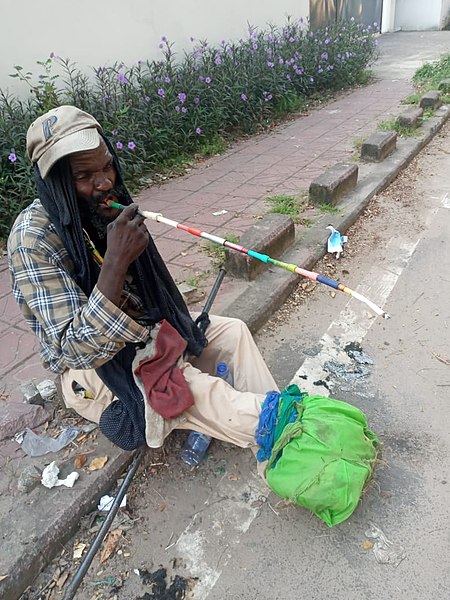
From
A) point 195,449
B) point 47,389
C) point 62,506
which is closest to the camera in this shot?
point 62,506

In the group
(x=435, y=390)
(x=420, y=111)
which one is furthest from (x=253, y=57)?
(x=435, y=390)

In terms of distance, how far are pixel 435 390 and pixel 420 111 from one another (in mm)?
5309

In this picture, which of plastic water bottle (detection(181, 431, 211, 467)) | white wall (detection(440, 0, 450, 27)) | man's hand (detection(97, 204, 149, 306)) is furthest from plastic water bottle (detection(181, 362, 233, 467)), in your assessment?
white wall (detection(440, 0, 450, 27))

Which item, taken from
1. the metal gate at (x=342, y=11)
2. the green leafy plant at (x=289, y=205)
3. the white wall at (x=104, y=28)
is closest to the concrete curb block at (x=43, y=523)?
the green leafy plant at (x=289, y=205)

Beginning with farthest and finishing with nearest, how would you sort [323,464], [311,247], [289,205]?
[289,205] → [311,247] → [323,464]

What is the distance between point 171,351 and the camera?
2.01 metres

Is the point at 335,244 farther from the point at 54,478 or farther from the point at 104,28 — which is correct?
the point at 104,28

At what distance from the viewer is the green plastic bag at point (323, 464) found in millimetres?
1816

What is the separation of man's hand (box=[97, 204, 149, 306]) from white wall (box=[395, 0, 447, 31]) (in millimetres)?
17505

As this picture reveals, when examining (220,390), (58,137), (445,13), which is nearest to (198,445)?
(220,390)

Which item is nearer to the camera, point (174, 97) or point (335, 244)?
point (335, 244)

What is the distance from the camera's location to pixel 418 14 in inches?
621

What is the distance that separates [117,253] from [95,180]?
13.8 inches

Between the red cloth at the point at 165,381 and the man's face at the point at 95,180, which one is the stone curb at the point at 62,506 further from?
the man's face at the point at 95,180
